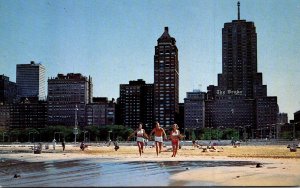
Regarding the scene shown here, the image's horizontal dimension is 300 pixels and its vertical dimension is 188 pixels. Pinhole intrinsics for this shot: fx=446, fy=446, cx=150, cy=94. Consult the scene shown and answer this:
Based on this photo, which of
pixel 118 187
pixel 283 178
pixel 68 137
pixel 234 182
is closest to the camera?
pixel 118 187

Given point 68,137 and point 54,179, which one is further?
point 68,137

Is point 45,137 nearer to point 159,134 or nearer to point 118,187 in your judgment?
point 159,134

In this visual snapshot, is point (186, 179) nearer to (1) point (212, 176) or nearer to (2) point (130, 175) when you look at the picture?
(1) point (212, 176)

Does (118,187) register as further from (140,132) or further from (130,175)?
(140,132)

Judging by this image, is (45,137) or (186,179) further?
(45,137)

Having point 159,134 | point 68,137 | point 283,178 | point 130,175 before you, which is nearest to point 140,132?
point 159,134

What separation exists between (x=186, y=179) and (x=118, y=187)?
95.0 inches

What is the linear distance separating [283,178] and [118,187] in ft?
16.1

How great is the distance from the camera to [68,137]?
19200 centimetres

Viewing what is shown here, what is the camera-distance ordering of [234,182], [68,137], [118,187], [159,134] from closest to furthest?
[118,187] < [234,182] < [159,134] < [68,137]

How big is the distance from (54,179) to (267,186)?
6192 mm

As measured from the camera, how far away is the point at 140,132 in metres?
26.5

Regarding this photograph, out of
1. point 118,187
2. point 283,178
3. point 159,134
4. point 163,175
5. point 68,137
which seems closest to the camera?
point 118,187

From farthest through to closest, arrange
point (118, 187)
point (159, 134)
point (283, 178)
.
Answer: point (159, 134) < point (283, 178) < point (118, 187)
